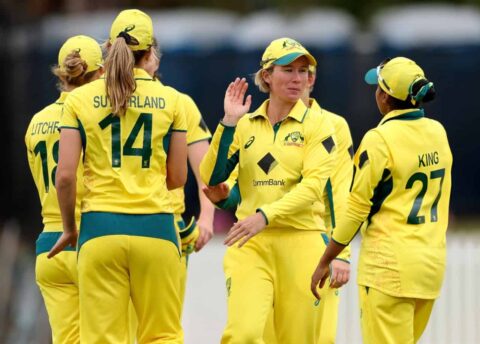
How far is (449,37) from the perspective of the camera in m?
24.1

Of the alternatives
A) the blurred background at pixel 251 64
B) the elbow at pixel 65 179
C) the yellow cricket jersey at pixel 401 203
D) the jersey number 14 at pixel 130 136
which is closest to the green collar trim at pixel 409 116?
the yellow cricket jersey at pixel 401 203

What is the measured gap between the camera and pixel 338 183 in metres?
9.12

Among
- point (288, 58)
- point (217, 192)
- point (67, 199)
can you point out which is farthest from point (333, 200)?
point (67, 199)

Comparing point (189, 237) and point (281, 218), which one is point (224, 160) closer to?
point (281, 218)

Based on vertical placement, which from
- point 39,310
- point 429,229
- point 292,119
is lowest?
point 39,310

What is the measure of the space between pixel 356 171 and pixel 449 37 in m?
16.6

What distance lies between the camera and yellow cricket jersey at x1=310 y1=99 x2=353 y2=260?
9.00 metres

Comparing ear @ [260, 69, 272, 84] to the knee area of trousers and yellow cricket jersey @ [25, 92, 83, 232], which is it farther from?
the knee area of trousers

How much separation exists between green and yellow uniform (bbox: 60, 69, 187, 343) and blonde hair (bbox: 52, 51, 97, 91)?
0.88 meters

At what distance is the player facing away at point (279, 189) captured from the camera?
853 centimetres

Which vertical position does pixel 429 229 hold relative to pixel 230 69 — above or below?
below

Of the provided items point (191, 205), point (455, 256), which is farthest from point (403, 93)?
point (191, 205)

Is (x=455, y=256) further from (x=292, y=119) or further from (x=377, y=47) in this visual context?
(x=377, y=47)

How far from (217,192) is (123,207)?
1051 mm
